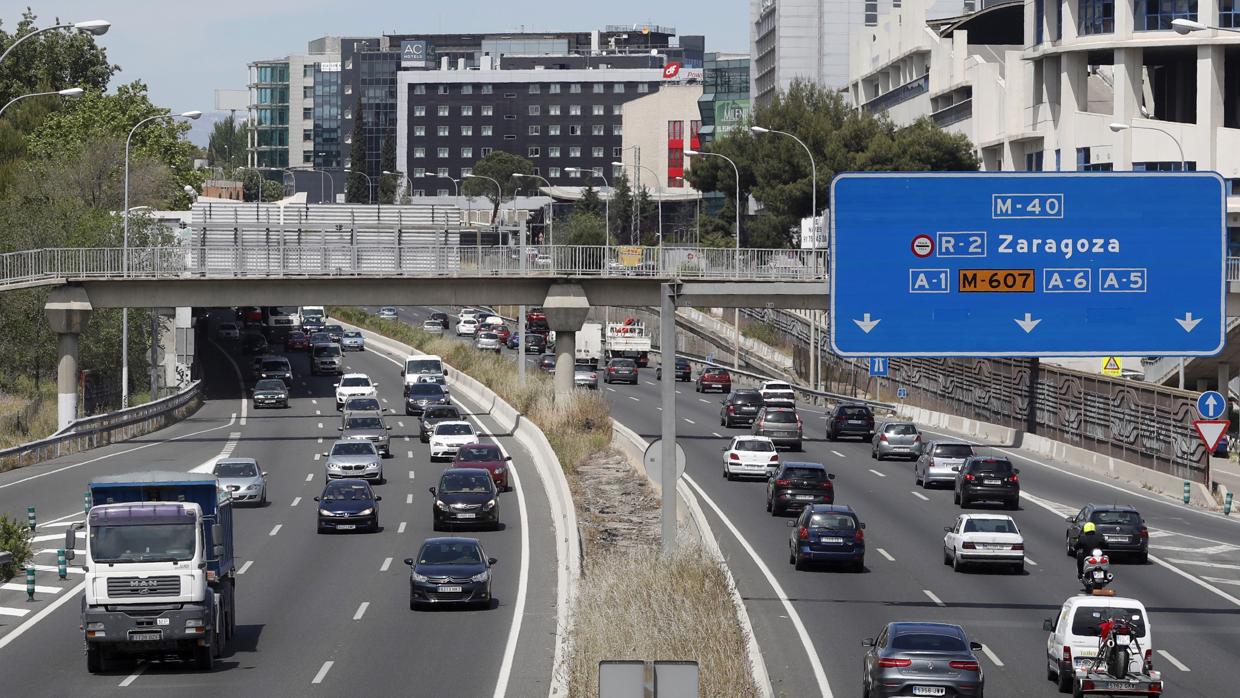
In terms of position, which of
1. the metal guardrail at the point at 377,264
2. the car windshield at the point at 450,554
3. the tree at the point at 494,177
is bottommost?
the car windshield at the point at 450,554

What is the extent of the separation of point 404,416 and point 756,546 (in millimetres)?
38218

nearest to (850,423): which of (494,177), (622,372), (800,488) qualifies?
(800,488)

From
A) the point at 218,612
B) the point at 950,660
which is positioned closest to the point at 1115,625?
the point at 950,660

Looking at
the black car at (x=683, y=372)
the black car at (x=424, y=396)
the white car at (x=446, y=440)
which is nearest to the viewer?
the white car at (x=446, y=440)

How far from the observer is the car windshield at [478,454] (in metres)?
50.8

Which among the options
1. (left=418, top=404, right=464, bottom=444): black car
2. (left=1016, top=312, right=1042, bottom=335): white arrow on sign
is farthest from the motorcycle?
(left=418, top=404, right=464, bottom=444): black car

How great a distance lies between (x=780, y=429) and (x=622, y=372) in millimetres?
34194

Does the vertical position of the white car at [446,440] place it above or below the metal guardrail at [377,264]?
below

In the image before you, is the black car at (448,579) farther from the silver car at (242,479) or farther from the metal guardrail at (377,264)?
the metal guardrail at (377,264)

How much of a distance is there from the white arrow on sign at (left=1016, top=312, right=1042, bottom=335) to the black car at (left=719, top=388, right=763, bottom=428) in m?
46.3

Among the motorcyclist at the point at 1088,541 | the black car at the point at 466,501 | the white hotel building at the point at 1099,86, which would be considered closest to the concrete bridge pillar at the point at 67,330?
the black car at the point at 466,501

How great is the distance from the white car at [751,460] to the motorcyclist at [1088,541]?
16650 millimetres

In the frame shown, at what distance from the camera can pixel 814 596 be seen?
108 feet

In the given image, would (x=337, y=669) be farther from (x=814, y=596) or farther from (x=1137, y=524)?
(x=1137, y=524)
